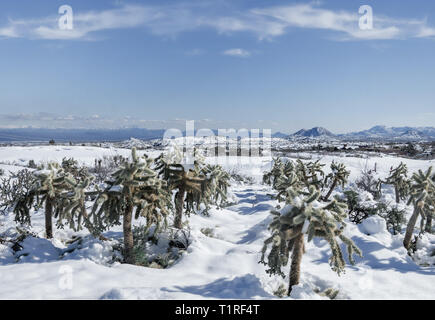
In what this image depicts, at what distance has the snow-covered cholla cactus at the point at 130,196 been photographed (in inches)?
230

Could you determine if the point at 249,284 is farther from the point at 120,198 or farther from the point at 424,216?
the point at 424,216

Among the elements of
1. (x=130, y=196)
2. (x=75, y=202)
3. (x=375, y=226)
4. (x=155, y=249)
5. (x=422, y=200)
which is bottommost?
(x=375, y=226)

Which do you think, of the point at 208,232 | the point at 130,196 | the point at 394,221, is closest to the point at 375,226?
the point at 394,221

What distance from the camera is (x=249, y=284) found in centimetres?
497

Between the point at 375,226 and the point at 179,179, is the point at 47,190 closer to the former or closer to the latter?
the point at 179,179

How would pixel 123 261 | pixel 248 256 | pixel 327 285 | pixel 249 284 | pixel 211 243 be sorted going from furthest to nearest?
pixel 211 243, pixel 248 256, pixel 123 261, pixel 327 285, pixel 249 284

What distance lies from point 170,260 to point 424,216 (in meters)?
7.85

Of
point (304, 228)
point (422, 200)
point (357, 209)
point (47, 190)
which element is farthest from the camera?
point (357, 209)

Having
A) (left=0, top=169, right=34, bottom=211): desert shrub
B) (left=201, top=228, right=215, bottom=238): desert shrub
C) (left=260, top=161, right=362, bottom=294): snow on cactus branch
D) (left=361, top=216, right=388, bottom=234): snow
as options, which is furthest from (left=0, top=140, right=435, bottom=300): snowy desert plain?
(left=0, top=169, right=34, bottom=211): desert shrub

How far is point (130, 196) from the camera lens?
5863 millimetres

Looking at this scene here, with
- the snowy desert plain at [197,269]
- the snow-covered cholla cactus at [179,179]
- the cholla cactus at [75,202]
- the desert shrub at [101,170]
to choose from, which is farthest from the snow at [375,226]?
the desert shrub at [101,170]

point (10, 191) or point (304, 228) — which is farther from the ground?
point (304, 228)

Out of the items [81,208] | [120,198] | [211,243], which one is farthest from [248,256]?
[81,208]
